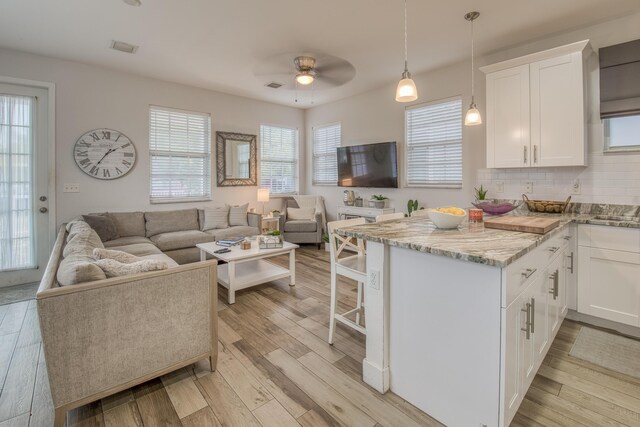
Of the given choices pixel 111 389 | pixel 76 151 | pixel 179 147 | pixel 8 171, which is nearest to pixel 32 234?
pixel 8 171

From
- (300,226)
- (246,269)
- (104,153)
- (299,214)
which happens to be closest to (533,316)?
(246,269)

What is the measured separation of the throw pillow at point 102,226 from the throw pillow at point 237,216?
167cm

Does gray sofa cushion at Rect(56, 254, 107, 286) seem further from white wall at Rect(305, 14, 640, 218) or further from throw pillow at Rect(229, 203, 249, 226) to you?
white wall at Rect(305, 14, 640, 218)

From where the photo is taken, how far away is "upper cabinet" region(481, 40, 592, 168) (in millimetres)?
2895

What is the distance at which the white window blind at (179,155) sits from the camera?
16.3 ft

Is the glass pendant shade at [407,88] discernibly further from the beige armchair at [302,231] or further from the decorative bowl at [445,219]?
the beige armchair at [302,231]

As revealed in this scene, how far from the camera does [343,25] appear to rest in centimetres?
315

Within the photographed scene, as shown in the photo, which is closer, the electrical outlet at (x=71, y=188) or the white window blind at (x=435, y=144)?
the electrical outlet at (x=71, y=188)

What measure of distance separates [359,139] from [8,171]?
4972 millimetres

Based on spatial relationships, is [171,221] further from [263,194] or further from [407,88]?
[407,88]

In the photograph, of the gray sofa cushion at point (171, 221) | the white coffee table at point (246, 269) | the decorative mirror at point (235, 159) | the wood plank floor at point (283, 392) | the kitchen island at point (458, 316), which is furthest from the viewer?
the decorative mirror at point (235, 159)

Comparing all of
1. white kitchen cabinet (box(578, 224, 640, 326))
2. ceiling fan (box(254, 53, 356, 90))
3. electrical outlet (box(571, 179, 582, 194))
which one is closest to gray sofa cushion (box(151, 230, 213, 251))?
ceiling fan (box(254, 53, 356, 90))

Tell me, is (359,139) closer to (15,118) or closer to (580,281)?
(580,281)

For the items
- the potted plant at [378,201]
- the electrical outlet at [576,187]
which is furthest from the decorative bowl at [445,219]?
the potted plant at [378,201]
